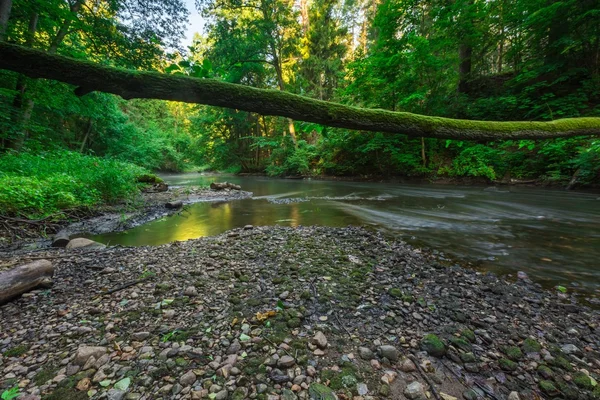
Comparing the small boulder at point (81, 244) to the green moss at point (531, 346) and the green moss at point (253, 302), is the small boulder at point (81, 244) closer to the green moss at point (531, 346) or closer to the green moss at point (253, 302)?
the green moss at point (253, 302)

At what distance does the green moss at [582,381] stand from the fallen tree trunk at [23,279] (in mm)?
4827

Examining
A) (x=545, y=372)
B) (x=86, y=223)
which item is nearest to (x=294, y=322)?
(x=545, y=372)

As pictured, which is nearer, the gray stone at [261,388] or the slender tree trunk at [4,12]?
the gray stone at [261,388]

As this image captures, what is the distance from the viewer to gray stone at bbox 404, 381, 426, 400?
58.6 inches

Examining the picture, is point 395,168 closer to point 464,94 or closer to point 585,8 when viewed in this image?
point 464,94

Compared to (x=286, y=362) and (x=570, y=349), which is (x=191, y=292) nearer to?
(x=286, y=362)

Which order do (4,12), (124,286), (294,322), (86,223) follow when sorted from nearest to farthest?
(294,322), (124,286), (4,12), (86,223)

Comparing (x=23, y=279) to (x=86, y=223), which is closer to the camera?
(x=23, y=279)

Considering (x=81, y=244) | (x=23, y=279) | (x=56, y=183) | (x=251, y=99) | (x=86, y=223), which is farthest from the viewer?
(x=86, y=223)

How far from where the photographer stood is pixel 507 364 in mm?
1734

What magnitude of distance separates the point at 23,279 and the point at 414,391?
3.84 m

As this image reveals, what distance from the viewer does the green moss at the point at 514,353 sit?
1.79 meters

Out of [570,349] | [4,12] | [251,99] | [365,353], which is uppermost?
[4,12]

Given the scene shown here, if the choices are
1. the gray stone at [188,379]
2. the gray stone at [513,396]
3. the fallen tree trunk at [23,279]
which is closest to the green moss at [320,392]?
the gray stone at [188,379]
